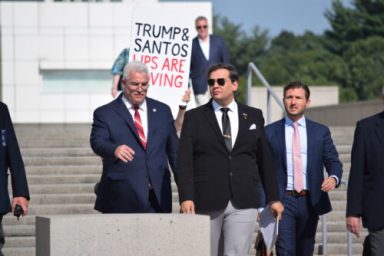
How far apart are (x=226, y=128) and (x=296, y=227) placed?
134 centimetres

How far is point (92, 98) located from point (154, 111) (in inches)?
722

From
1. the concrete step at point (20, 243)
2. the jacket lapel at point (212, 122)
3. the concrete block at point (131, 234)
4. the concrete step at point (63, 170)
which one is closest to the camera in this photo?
the concrete block at point (131, 234)

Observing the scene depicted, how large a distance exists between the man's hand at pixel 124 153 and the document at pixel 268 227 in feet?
3.90

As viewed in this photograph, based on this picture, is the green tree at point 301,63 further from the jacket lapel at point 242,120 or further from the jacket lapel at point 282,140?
the jacket lapel at point 242,120

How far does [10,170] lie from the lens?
31.3 ft

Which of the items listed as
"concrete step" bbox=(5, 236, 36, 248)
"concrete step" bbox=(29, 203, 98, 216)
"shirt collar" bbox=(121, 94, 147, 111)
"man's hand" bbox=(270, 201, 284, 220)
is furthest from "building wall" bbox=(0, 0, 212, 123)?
"man's hand" bbox=(270, 201, 284, 220)

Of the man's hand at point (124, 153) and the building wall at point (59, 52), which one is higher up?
the building wall at point (59, 52)

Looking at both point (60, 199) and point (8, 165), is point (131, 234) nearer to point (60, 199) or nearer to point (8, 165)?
point (8, 165)

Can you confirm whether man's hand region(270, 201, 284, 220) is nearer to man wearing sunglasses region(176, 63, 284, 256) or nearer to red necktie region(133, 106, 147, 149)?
man wearing sunglasses region(176, 63, 284, 256)

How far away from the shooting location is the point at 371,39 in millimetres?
81875

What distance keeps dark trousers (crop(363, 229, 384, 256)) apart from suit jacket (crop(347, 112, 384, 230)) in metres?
0.05

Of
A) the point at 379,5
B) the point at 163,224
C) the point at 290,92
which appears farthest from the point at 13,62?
the point at 379,5

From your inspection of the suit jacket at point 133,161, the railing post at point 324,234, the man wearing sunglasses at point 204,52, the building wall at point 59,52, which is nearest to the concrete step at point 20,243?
the railing post at point 324,234

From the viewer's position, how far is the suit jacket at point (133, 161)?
9.73 metres
